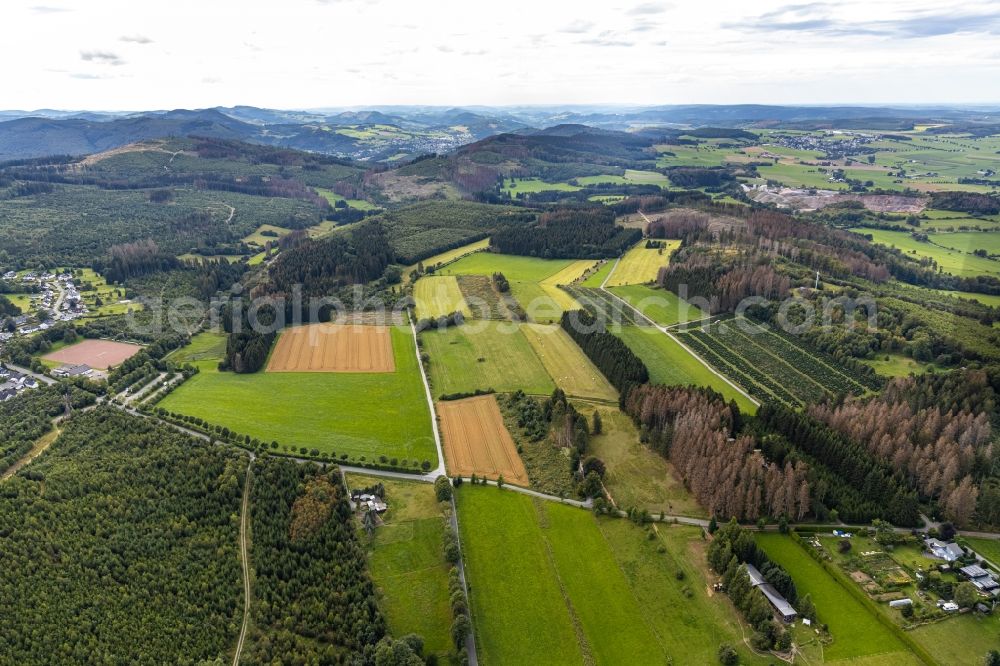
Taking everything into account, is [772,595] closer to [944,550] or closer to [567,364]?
[944,550]

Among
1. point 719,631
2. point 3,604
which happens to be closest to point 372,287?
point 3,604

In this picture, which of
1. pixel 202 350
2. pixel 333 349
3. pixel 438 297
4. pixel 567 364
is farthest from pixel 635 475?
pixel 202 350

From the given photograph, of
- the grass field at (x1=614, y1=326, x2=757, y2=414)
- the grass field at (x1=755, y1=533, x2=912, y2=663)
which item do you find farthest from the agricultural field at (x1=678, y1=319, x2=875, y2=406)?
the grass field at (x1=755, y1=533, x2=912, y2=663)

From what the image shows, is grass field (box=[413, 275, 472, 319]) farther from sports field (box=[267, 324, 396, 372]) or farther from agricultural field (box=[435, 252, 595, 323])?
sports field (box=[267, 324, 396, 372])

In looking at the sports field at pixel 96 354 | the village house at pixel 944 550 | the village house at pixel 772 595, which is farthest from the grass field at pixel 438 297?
the village house at pixel 944 550

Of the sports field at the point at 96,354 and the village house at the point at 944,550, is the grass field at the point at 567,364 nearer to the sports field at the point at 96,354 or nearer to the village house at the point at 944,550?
the village house at the point at 944,550

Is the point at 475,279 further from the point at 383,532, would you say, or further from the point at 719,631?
the point at 719,631

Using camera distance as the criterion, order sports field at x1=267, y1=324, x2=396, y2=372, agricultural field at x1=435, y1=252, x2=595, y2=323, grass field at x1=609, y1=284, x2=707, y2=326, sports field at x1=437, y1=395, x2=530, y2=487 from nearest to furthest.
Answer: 1. sports field at x1=437, y1=395, x2=530, y2=487
2. sports field at x1=267, y1=324, x2=396, y2=372
3. grass field at x1=609, y1=284, x2=707, y2=326
4. agricultural field at x1=435, y1=252, x2=595, y2=323
